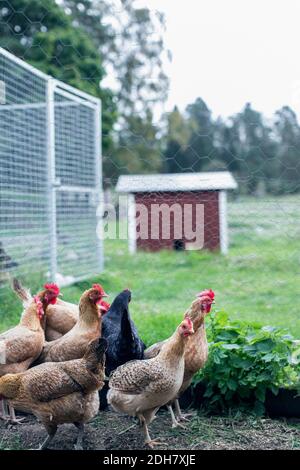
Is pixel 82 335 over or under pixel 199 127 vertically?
under

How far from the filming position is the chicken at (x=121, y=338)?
1.74m

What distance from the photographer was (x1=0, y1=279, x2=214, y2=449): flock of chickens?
1.60m

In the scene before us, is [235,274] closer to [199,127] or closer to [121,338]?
[121,338]

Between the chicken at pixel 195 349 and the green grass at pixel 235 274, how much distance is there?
2.99 feet

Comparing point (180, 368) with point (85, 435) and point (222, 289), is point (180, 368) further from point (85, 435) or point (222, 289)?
point (222, 289)

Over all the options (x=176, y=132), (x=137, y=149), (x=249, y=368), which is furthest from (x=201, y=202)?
(x=137, y=149)

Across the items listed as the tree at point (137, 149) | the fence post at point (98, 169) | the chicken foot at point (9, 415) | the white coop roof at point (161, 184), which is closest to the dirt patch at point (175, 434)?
the chicken foot at point (9, 415)

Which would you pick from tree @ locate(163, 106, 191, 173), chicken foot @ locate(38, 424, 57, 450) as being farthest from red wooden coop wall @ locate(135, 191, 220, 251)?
tree @ locate(163, 106, 191, 173)

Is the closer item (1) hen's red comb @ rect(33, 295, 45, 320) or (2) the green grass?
(1) hen's red comb @ rect(33, 295, 45, 320)

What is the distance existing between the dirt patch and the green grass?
37.1 inches

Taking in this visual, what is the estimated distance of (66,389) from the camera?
1.59m

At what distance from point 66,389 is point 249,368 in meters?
0.65

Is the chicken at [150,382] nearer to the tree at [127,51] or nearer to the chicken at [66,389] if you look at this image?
the chicken at [66,389]

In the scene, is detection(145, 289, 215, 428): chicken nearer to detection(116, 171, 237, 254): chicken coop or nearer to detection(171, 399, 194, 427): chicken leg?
detection(171, 399, 194, 427): chicken leg
